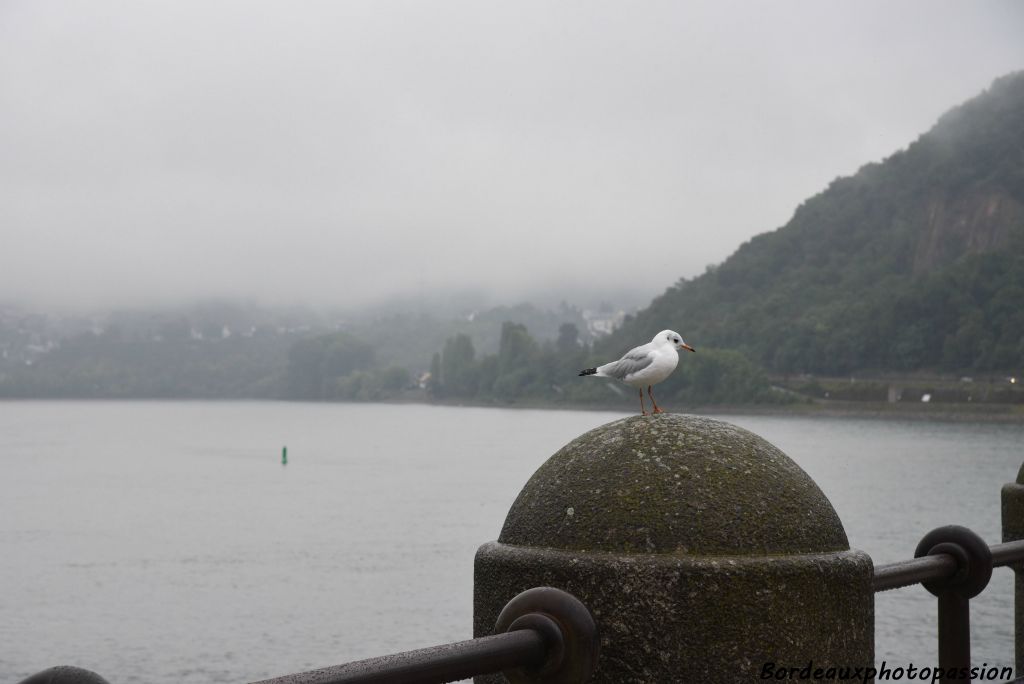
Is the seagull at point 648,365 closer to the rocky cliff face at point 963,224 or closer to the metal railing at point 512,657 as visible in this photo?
the metal railing at point 512,657

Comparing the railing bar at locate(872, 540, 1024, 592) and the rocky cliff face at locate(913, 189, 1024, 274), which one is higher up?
the rocky cliff face at locate(913, 189, 1024, 274)

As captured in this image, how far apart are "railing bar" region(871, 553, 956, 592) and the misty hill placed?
455ft

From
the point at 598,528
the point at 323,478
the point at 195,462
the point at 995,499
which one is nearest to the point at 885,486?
the point at 995,499

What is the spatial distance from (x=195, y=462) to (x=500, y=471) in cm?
3077

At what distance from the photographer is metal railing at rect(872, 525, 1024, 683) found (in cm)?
410

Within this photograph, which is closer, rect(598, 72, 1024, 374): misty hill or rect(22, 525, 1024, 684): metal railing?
rect(22, 525, 1024, 684): metal railing

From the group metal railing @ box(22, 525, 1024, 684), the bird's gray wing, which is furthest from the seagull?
metal railing @ box(22, 525, 1024, 684)

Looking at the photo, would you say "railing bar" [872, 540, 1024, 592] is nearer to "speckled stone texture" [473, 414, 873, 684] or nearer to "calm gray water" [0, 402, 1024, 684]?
"speckled stone texture" [473, 414, 873, 684]

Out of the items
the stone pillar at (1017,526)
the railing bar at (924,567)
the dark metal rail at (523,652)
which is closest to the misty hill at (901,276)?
the stone pillar at (1017,526)

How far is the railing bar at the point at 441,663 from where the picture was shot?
2.39m

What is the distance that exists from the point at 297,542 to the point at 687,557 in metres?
48.7

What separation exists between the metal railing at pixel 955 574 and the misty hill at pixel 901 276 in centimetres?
13855

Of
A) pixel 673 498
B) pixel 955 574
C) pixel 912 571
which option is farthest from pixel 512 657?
pixel 955 574

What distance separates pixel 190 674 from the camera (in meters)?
27.1
